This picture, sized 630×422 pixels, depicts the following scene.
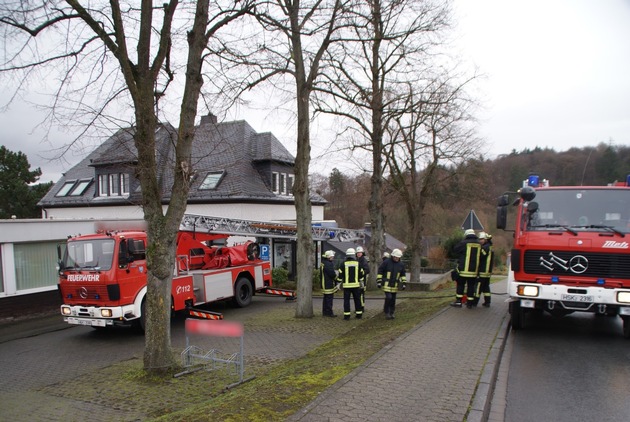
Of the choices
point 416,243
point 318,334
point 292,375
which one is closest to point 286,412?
point 292,375

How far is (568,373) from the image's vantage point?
649cm

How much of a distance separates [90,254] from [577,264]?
10604 millimetres

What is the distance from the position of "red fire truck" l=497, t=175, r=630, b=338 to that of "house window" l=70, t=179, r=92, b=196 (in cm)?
2733

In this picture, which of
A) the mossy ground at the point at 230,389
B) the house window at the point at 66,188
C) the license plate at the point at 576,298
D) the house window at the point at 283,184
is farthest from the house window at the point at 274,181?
the license plate at the point at 576,298

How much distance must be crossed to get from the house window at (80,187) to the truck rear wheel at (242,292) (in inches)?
702

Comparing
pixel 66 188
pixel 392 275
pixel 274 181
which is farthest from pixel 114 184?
pixel 392 275

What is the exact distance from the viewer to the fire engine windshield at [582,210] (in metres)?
7.93

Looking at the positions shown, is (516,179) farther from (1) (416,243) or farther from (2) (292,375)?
(2) (292,375)

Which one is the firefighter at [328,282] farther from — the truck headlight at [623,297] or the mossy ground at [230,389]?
the truck headlight at [623,297]

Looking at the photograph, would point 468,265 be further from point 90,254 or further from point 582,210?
point 90,254

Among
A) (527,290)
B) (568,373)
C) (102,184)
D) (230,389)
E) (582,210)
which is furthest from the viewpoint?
(102,184)

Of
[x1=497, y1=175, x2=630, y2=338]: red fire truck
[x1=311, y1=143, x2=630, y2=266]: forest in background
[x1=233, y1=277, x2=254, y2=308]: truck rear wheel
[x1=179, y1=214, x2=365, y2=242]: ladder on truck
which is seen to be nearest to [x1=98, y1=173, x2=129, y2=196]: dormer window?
[x1=179, y1=214, x2=365, y2=242]: ladder on truck

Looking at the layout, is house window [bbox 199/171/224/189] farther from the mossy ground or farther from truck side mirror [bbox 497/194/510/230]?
truck side mirror [bbox 497/194/510/230]

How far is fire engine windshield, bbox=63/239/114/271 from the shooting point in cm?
1115
